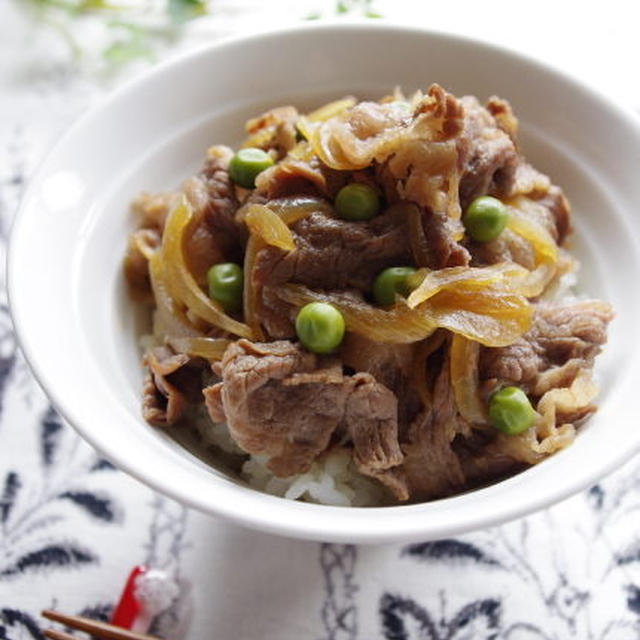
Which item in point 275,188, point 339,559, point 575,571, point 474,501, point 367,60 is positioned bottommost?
point 339,559

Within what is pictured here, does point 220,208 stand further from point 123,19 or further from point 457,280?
point 123,19

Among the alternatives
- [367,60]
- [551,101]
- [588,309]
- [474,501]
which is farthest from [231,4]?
[474,501]

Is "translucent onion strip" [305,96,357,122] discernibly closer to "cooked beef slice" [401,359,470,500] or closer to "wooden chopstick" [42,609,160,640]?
"cooked beef slice" [401,359,470,500]

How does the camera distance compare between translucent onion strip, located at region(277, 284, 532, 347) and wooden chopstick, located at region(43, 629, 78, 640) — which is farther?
wooden chopstick, located at region(43, 629, 78, 640)

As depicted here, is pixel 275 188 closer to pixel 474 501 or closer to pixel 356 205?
pixel 356 205

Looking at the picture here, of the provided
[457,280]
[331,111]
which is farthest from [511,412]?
[331,111]

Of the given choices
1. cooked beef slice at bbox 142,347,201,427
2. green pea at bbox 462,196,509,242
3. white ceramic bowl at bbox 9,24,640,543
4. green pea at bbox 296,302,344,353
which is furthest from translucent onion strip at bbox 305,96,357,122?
cooked beef slice at bbox 142,347,201,427
